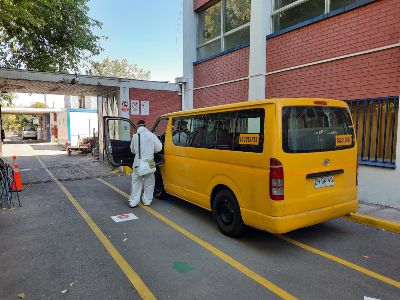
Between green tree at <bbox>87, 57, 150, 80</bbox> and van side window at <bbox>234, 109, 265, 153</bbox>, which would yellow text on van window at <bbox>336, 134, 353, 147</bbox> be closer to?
van side window at <bbox>234, 109, 265, 153</bbox>

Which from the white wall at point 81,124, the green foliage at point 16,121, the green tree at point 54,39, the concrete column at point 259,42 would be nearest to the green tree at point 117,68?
the green foliage at point 16,121

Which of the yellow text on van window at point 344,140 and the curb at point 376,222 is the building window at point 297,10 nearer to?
the yellow text on van window at point 344,140

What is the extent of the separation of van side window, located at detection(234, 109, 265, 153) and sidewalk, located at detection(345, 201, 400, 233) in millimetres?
2811

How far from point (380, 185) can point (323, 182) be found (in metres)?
2.79

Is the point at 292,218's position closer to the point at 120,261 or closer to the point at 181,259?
the point at 181,259

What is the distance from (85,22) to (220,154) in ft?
43.0

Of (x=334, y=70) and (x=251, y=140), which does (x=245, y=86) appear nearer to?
(x=334, y=70)

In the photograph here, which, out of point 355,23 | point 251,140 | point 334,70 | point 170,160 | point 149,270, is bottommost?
point 149,270

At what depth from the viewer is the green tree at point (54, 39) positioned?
41.5ft

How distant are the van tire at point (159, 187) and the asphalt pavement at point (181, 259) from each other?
1.02m

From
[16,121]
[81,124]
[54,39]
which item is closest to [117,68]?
[16,121]

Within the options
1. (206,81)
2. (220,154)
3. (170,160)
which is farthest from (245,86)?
(220,154)

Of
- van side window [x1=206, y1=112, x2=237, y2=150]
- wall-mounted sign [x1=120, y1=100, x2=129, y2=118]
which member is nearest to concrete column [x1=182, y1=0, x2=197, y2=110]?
wall-mounted sign [x1=120, y1=100, x2=129, y2=118]

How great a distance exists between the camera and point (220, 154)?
4695mm
